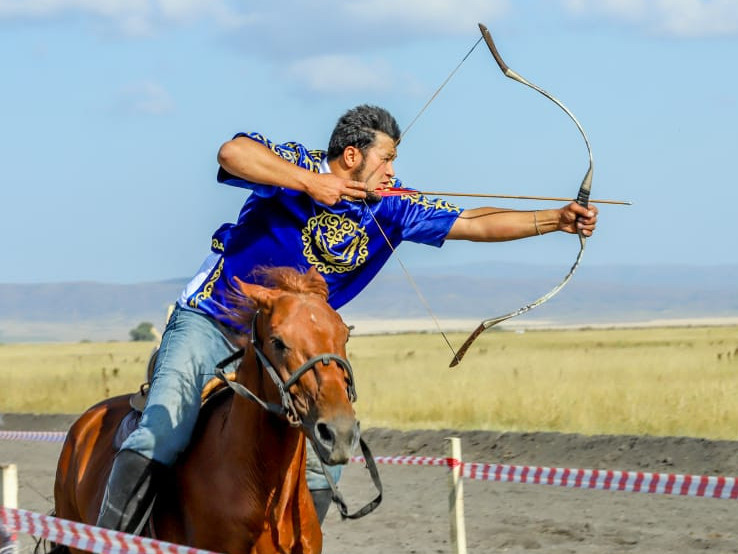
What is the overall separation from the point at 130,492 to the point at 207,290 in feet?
3.16

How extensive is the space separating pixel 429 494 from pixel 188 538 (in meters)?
8.14

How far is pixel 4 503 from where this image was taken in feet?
23.9

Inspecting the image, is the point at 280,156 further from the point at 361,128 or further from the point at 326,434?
the point at 326,434

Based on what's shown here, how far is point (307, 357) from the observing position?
467 centimetres

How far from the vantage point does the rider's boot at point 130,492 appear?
5.39 meters

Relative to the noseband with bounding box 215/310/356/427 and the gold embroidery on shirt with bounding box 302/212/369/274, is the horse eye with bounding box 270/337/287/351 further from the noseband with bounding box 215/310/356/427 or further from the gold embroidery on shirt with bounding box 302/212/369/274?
the gold embroidery on shirt with bounding box 302/212/369/274

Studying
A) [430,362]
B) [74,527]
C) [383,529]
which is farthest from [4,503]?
[430,362]

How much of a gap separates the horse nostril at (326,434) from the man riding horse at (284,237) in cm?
114

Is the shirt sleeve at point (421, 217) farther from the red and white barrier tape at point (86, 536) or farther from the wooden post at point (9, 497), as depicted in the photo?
the wooden post at point (9, 497)

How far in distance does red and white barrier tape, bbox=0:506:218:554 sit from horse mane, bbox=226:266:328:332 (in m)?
0.92

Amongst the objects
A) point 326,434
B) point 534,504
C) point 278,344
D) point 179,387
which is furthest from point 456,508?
point 534,504

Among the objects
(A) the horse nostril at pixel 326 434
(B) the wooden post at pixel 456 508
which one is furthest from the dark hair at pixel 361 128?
(B) the wooden post at pixel 456 508

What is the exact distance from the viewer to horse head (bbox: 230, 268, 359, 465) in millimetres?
4430

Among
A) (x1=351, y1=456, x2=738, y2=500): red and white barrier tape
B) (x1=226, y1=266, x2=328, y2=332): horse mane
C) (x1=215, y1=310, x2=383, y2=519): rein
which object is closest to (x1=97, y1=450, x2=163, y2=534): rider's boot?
(x1=215, y1=310, x2=383, y2=519): rein
